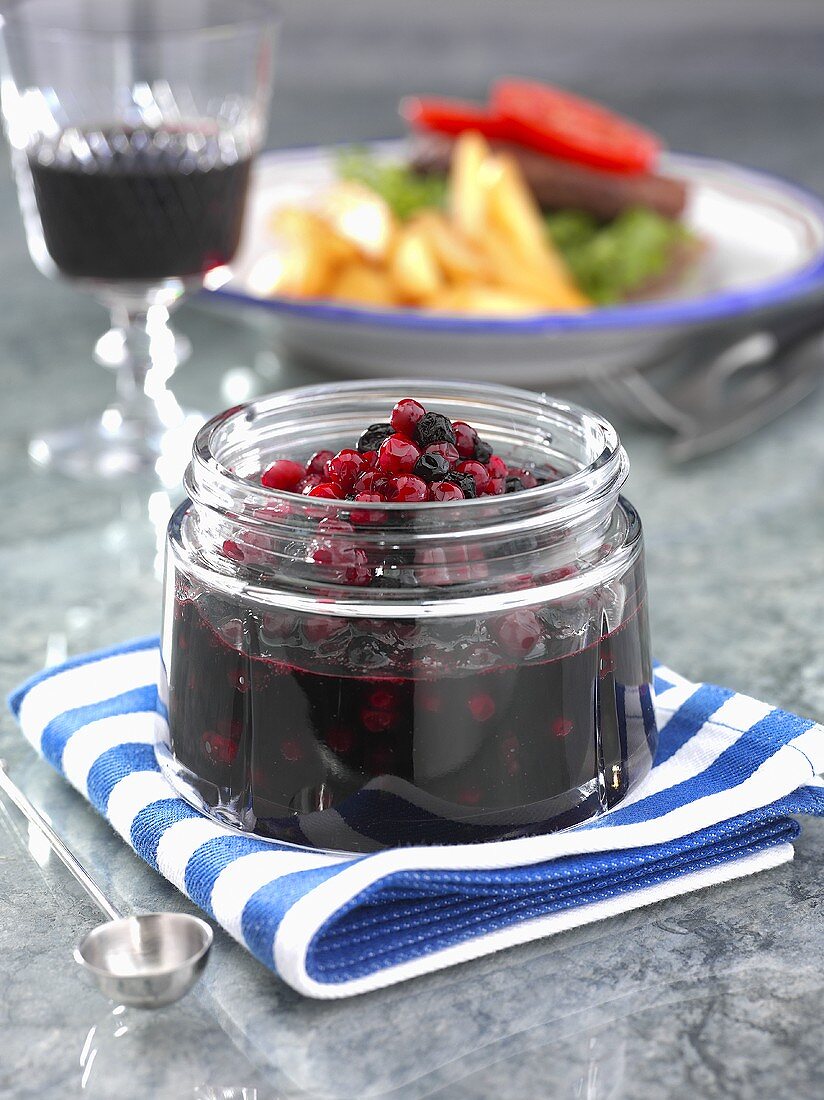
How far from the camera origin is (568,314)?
156 cm

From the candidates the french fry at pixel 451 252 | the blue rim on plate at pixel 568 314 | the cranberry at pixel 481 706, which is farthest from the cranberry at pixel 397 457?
the french fry at pixel 451 252

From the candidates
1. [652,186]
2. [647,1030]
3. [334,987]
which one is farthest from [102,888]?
[652,186]

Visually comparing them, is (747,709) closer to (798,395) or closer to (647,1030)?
(647,1030)

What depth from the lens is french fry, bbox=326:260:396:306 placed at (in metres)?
1.72

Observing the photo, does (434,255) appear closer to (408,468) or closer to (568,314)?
(568,314)

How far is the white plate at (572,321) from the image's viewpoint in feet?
5.14

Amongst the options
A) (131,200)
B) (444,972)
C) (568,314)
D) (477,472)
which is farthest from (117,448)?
(444,972)

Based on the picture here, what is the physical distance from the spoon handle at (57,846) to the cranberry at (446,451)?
29 centimetres

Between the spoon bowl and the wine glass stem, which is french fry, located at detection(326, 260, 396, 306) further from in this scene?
the spoon bowl

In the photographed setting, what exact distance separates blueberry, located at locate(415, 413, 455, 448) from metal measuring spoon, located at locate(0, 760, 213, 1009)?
284 mm

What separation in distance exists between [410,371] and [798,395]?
408mm

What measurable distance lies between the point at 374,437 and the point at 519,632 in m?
0.15

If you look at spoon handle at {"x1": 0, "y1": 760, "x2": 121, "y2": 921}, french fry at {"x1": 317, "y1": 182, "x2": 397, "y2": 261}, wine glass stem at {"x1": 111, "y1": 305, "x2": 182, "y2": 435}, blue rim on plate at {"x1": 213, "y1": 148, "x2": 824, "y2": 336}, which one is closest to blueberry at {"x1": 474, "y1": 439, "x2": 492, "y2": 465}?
spoon handle at {"x1": 0, "y1": 760, "x2": 121, "y2": 921}

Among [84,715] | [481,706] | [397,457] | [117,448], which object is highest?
[397,457]
